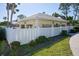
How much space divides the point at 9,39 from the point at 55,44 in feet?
3.45

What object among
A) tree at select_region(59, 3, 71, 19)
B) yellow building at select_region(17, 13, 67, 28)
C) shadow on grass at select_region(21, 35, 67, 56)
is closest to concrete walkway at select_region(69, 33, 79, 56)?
shadow on grass at select_region(21, 35, 67, 56)

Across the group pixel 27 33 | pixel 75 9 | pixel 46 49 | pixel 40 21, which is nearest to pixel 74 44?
pixel 46 49

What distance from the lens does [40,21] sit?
9781 mm

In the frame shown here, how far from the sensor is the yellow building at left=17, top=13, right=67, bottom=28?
32.0 feet

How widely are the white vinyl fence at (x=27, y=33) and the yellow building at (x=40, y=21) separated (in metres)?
0.09

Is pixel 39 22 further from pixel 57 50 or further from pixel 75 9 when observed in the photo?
pixel 75 9

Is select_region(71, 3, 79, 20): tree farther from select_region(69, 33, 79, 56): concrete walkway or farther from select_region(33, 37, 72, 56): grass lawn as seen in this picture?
select_region(33, 37, 72, 56): grass lawn

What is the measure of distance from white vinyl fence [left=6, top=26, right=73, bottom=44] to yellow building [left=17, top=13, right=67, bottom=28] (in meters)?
0.09

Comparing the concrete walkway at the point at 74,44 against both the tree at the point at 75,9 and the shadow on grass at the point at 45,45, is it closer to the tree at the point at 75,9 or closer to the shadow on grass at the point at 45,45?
the shadow on grass at the point at 45,45

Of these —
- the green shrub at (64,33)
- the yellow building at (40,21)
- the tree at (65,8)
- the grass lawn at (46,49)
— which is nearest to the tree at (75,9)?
the tree at (65,8)

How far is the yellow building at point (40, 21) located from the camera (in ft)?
32.0

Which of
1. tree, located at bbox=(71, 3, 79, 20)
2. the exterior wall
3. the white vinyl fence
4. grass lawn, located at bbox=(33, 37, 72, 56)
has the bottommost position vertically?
grass lawn, located at bbox=(33, 37, 72, 56)

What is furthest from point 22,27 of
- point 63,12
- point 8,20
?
point 63,12

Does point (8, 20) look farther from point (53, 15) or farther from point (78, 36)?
point (78, 36)
